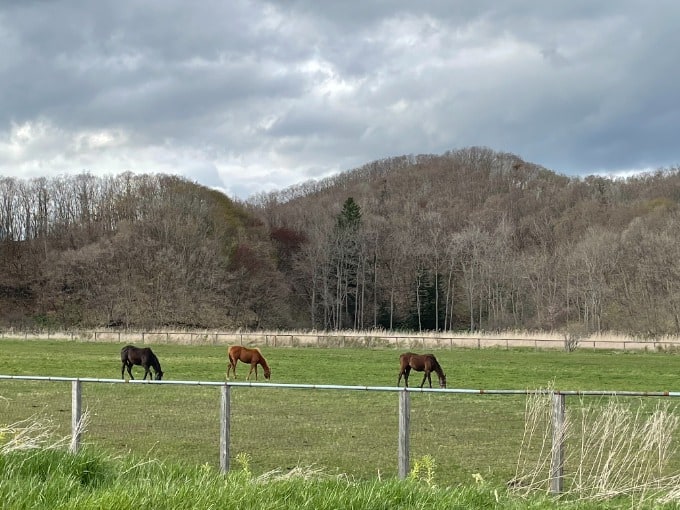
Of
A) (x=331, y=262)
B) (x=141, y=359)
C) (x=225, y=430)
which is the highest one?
(x=331, y=262)

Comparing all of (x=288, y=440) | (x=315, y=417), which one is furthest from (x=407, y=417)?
(x=315, y=417)

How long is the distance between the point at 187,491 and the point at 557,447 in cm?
403

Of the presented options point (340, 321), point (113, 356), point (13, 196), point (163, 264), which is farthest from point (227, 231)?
point (113, 356)

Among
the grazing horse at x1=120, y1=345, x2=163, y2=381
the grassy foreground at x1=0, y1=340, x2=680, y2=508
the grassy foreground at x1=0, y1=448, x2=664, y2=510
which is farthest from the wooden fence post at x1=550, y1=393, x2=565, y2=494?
the grazing horse at x1=120, y1=345, x2=163, y2=381

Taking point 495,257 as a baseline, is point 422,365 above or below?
below

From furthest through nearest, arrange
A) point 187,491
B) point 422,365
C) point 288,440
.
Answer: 1. point 422,365
2. point 288,440
3. point 187,491

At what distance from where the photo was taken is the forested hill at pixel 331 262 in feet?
272

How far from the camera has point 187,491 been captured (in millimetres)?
5684

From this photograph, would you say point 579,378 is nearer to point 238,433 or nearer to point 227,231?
point 238,433

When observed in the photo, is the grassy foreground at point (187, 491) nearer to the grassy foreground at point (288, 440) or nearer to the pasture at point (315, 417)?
the grassy foreground at point (288, 440)

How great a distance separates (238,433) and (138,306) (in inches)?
2935

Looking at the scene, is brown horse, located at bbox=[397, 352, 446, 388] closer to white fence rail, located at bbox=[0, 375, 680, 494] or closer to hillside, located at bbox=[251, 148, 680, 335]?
white fence rail, located at bbox=[0, 375, 680, 494]

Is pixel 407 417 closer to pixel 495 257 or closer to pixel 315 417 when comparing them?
pixel 315 417

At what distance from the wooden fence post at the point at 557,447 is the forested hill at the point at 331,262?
65.0m
